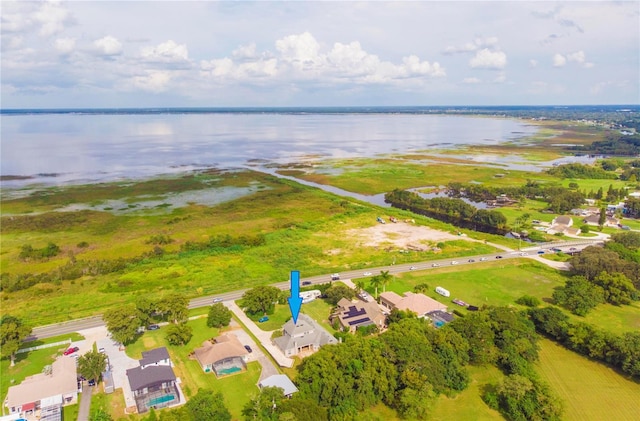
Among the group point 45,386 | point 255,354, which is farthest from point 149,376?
point 255,354

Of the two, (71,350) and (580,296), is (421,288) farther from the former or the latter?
(71,350)

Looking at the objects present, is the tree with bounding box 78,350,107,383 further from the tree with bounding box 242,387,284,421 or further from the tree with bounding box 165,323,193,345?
the tree with bounding box 242,387,284,421

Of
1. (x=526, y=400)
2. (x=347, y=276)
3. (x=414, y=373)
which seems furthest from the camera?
(x=347, y=276)

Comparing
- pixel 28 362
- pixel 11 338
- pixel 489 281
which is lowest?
pixel 28 362

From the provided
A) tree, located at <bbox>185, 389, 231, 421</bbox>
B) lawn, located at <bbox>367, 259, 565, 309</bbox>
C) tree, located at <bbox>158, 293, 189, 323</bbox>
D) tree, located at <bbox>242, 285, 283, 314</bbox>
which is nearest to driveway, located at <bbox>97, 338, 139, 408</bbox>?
tree, located at <bbox>158, 293, 189, 323</bbox>

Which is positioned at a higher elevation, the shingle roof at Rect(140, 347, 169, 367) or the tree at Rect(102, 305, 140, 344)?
the tree at Rect(102, 305, 140, 344)

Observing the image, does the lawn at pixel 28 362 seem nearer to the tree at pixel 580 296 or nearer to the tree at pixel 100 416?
the tree at pixel 100 416

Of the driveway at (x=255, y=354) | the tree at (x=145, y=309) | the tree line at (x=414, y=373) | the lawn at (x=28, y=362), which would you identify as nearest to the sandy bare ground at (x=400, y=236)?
the tree line at (x=414, y=373)
